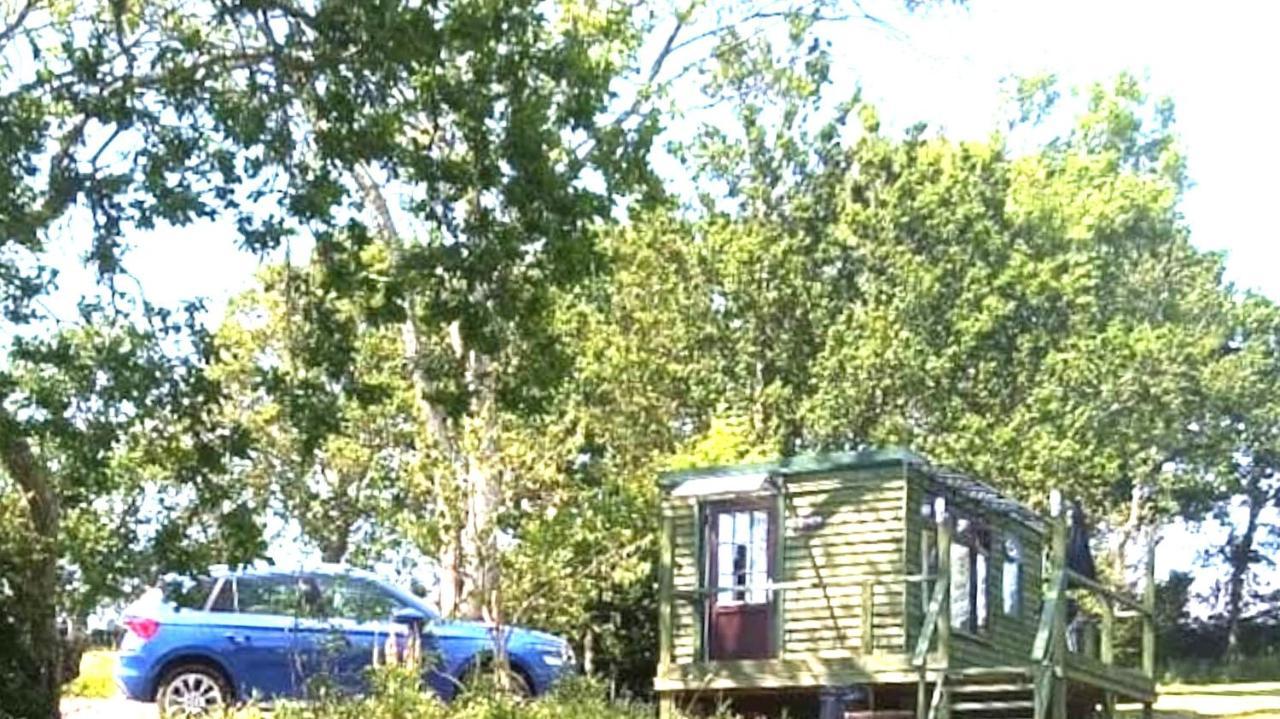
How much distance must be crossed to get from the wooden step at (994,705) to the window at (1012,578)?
3341 millimetres

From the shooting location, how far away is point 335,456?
27453 mm

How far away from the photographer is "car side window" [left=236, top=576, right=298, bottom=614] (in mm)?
14914

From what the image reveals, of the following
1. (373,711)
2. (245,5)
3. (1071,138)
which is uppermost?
(1071,138)

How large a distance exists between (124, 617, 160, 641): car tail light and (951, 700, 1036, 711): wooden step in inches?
272

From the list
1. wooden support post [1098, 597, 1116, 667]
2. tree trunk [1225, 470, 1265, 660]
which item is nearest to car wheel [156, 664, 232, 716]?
wooden support post [1098, 597, 1116, 667]

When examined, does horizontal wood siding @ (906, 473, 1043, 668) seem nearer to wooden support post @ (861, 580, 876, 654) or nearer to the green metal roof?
the green metal roof

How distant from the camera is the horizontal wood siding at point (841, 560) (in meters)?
16.8

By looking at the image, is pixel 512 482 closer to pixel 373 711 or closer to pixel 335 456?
pixel 373 711

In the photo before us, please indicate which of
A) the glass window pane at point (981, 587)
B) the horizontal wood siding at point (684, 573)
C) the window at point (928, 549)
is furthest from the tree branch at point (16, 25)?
the glass window pane at point (981, 587)

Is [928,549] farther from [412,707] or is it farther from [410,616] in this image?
[412,707]

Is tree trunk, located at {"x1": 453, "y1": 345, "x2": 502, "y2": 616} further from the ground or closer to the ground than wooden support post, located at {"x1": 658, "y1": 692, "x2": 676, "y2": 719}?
further from the ground

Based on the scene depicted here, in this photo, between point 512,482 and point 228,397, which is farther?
point 512,482

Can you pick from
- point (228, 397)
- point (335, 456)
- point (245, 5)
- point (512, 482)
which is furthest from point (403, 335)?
point (245, 5)

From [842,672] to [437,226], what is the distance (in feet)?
25.1
